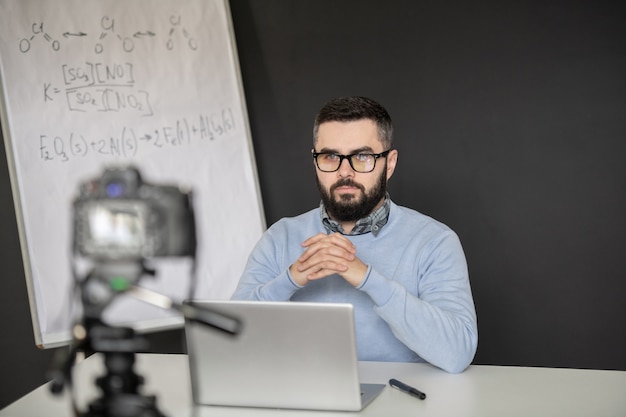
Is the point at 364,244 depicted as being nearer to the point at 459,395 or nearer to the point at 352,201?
the point at 352,201

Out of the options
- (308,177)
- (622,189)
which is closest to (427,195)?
(308,177)

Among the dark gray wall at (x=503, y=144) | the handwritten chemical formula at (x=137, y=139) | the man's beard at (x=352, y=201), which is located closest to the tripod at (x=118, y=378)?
the man's beard at (x=352, y=201)

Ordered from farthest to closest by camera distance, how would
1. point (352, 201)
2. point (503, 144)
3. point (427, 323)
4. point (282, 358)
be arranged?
1. point (503, 144)
2. point (352, 201)
3. point (427, 323)
4. point (282, 358)

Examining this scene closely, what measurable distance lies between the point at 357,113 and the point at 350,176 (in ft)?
0.63

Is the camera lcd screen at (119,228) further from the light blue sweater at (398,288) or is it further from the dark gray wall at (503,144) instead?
the dark gray wall at (503,144)

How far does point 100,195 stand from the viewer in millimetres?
754

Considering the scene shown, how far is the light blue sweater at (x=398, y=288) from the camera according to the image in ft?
5.94

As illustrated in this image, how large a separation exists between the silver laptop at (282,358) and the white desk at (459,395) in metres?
0.04

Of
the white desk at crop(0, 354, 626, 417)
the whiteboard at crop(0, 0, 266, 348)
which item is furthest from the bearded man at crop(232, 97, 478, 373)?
the whiteboard at crop(0, 0, 266, 348)

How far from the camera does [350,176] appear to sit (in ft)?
A: 7.10

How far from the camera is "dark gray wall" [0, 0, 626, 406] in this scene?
287 cm

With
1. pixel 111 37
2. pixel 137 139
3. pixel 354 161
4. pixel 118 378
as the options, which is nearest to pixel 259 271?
pixel 354 161

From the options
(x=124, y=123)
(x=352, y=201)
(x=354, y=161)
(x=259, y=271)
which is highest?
(x=124, y=123)

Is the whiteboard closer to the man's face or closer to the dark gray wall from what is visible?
the dark gray wall
